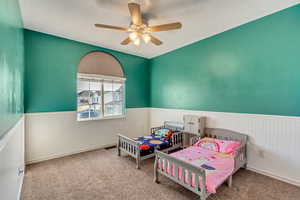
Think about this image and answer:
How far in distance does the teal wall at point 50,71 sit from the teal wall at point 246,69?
8.75 feet

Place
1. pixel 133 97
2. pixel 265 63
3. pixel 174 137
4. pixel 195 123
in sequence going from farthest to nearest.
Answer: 1. pixel 133 97
2. pixel 174 137
3. pixel 195 123
4. pixel 265 63

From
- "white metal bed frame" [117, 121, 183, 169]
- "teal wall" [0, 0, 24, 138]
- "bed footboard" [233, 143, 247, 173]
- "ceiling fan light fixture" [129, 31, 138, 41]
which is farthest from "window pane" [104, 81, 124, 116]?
"bed footboard" [233, 143, 247, 173]

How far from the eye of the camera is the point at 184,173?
76.1 inches

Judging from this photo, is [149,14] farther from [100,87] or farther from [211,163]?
[211,163]

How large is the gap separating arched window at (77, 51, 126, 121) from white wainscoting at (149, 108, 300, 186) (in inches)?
121

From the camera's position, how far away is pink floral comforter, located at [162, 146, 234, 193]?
185 centimetres

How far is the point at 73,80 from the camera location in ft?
11.4

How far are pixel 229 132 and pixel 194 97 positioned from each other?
1164 mm

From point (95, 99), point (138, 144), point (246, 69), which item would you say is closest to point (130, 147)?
point (138, 144)

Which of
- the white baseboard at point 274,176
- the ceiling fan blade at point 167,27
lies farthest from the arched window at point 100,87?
the white baseboard at point 274,176

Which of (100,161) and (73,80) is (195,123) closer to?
(100,161)

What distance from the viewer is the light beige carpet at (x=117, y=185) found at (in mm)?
1978

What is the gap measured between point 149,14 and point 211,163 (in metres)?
2.70

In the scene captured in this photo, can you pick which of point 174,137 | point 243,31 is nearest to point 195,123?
point 174,137
